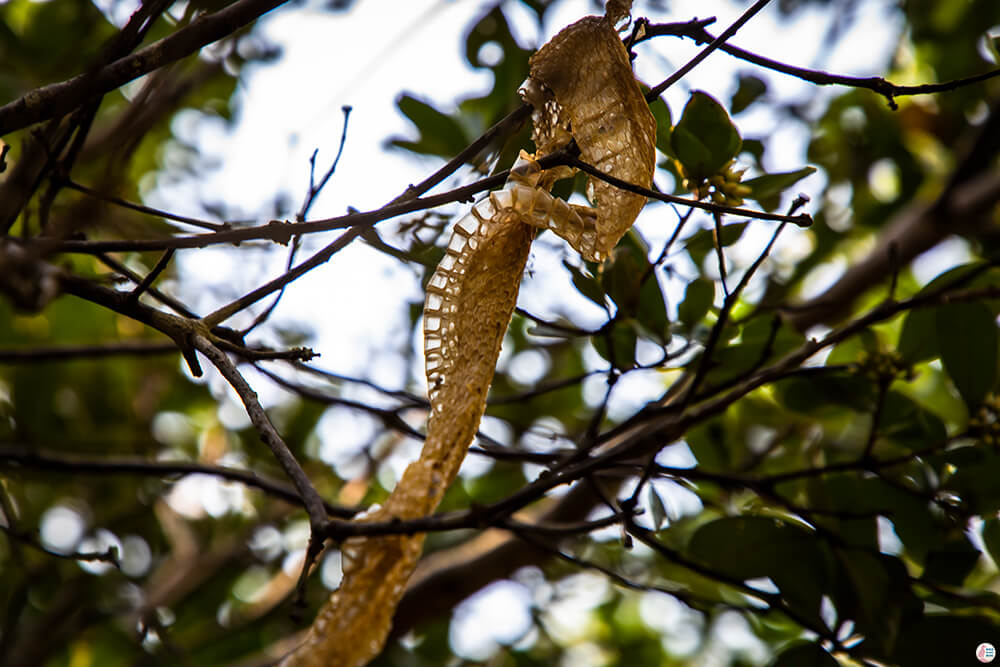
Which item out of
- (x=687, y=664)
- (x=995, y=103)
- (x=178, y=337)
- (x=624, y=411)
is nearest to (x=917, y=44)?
(x=995, y=103)

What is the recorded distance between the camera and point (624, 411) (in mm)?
1410

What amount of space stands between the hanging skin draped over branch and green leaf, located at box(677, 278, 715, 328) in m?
0.30

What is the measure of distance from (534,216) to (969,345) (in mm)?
535

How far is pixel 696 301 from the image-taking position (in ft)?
2.62

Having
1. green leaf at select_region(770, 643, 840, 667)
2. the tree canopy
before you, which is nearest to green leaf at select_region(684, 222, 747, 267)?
the tree canopy

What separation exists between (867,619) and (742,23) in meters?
0.54

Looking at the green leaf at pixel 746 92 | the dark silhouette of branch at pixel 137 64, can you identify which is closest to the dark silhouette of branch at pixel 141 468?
the dark silhouette of branch at pixel 137 64

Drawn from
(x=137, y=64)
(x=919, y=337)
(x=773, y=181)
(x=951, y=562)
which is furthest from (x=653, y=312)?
(x=137, y=64)

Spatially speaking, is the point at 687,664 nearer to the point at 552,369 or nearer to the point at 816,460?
the point at 552,369

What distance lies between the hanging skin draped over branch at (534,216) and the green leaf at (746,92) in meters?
0.37

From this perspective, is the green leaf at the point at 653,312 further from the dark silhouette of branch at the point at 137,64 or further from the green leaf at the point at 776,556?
the dark silhouette of branch at the point at 137,64

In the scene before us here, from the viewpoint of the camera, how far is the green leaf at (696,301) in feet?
2.60

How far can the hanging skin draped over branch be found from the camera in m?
0.49

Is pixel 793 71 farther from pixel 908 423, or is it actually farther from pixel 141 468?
pixel 141 468
